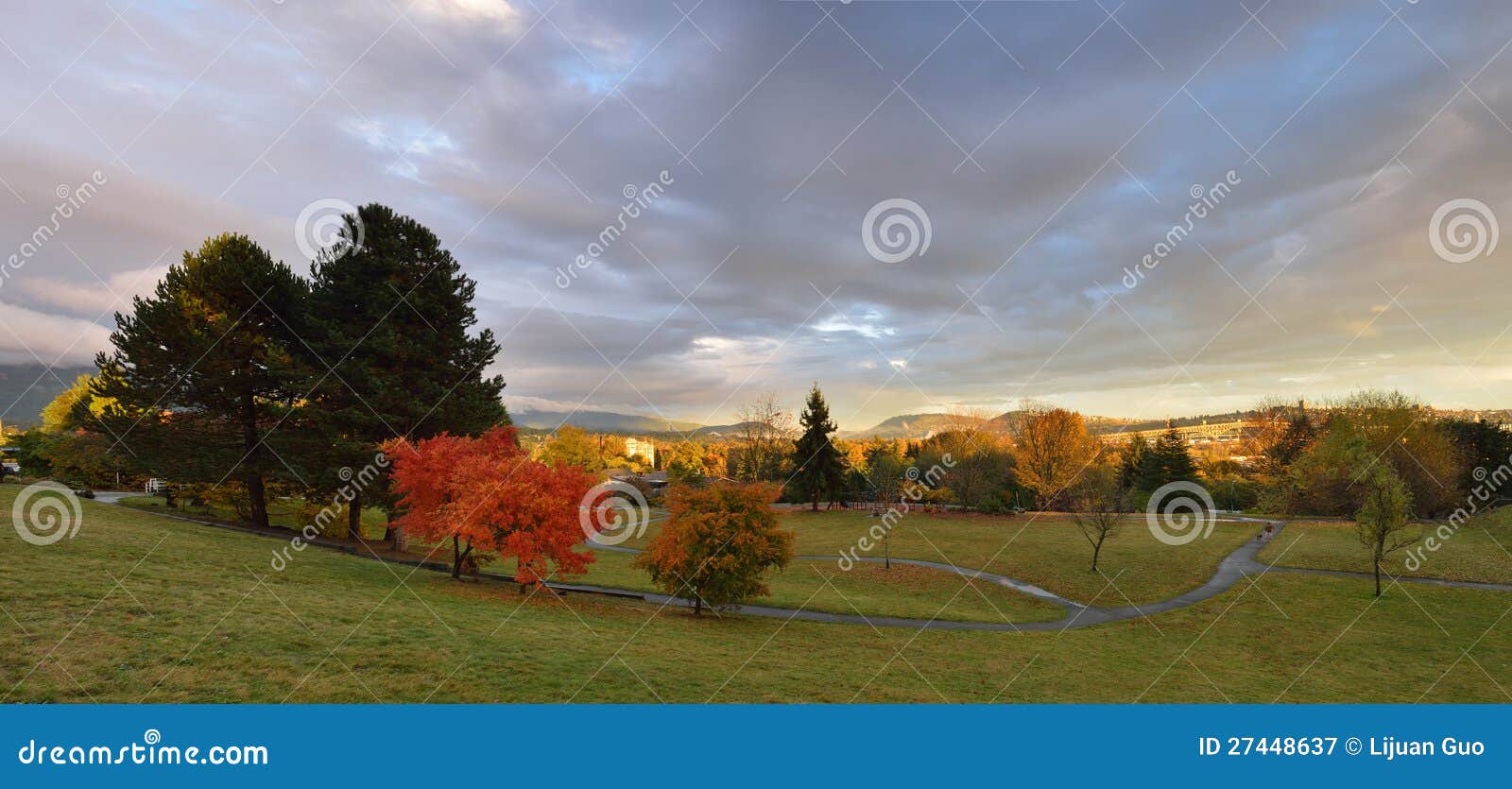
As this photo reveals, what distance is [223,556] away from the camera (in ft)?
58.3

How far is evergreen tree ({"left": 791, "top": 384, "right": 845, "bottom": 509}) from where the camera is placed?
6147 cm

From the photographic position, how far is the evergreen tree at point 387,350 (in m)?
26.4

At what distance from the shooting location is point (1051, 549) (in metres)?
36.0

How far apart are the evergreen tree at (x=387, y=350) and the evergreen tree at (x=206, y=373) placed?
1.88 metres

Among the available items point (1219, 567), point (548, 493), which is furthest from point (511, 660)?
point (1219, 567)

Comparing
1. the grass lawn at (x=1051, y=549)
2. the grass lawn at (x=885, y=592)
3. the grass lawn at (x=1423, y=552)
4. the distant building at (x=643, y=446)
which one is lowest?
the grass lawn at (x=885, y=592)

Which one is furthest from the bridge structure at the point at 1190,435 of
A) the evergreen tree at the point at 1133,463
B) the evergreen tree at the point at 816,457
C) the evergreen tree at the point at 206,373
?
the evergreen tree at the point at 206,373

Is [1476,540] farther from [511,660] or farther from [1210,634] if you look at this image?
[511,660]

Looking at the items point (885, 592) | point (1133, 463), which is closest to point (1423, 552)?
point (885, 592)

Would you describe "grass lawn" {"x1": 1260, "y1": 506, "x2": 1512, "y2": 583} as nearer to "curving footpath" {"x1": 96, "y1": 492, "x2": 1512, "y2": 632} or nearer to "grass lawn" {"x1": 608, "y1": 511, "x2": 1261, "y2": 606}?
"curving footpath" {"x1": 96, "y1": 492, "x2": 1512, "y2": 632}

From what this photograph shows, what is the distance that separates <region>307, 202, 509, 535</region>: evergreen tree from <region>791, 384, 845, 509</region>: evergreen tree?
123ft

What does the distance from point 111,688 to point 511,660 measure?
516 cm

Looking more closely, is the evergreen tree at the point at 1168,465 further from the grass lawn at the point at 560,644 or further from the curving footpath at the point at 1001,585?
the grass lawn at the point at 560,644

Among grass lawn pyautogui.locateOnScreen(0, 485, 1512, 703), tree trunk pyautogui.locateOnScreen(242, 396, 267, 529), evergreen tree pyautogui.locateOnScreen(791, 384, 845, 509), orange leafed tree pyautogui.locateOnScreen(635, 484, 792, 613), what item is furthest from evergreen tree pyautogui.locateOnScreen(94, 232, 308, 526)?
evergreen tree pyautogui.locateOnScreen(791, 384, 845, 509)
